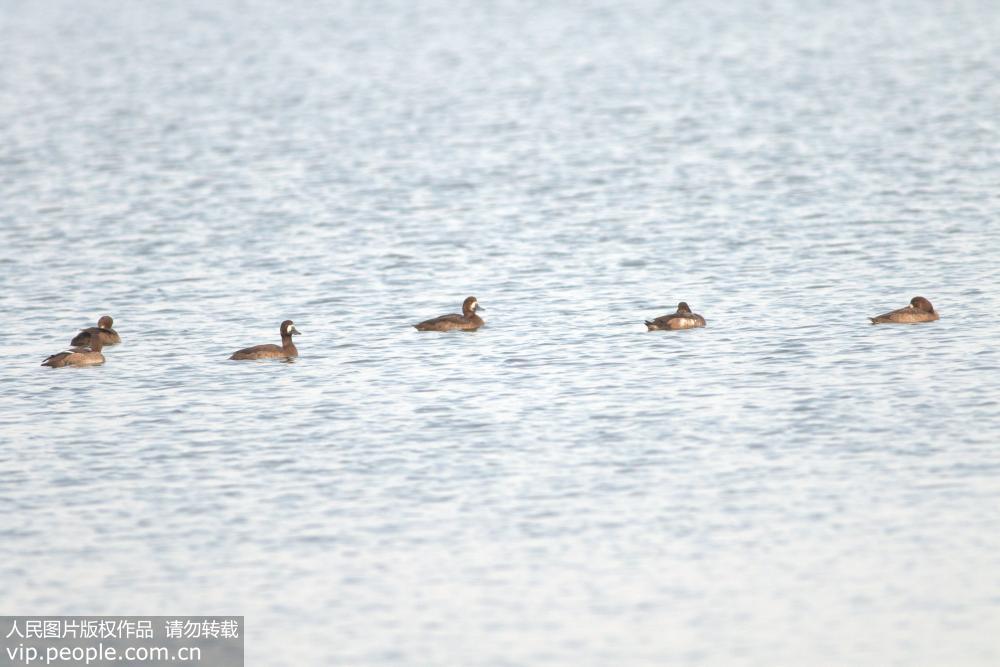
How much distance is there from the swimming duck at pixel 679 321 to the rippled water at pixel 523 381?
456 millimetres

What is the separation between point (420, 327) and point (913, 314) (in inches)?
308

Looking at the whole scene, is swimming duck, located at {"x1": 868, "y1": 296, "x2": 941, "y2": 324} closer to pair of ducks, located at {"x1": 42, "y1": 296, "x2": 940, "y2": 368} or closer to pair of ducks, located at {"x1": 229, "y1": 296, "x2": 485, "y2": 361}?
pair of ducks, located at {"x1": 42, "y1": 296, "x2": 940, "y2": 368}

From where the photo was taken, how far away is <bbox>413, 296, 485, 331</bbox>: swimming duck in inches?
1008

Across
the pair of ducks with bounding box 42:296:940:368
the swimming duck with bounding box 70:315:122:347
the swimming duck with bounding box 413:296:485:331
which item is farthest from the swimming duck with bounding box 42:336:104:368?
the swimming duck with bounding box 413:296:485:331

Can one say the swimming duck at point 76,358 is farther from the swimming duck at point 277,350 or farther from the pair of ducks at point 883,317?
the pair of ducks at point 883,317

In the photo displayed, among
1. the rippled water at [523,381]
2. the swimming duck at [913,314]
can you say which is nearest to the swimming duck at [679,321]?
the rippled water at [523,381]

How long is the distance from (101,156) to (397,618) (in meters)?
36.2

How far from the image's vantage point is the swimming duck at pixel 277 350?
78.1ft

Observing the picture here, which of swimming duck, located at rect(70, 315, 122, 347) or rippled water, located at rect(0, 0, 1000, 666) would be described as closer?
rippled water, located at rect(0, 0, 1000, 666)

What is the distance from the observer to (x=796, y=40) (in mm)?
70500

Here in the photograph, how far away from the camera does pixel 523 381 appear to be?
2236 centimetres

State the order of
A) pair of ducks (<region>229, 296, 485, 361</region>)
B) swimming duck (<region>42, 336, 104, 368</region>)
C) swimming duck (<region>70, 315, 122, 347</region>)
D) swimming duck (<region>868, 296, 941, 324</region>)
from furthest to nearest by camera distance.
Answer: swimming duck (<region>70, 315, 122, 347</region>) < pair of ducks (<region>229, 296, 485, 361</region>) < swimming duck (<region>868, 296, 941, 324</region>) < swimming duck (<region>42, 336, 104, 368</region>)

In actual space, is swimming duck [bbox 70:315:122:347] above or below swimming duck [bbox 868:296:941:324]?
above

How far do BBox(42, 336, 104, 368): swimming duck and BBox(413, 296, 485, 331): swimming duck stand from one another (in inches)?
203
